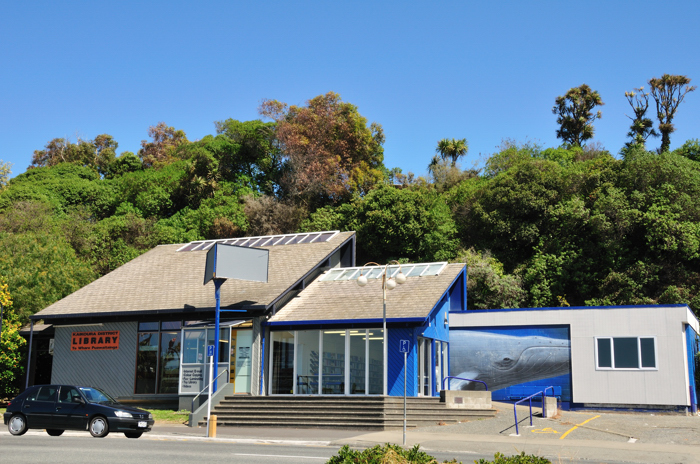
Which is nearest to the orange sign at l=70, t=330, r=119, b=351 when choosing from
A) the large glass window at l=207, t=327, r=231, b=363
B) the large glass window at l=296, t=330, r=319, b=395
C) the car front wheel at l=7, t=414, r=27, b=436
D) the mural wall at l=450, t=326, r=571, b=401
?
the large glass window at l=207, t=327, r=231, b=363

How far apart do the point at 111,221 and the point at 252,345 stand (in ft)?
104

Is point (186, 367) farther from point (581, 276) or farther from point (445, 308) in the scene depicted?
point (581, 276)

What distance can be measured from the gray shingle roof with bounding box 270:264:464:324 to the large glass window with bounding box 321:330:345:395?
32.9 inches

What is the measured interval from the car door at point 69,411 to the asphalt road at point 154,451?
1.19 feet

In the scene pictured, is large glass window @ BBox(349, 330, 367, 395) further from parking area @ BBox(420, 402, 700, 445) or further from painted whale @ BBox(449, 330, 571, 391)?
painted whale @ BBox(449, 330, 571, 391)

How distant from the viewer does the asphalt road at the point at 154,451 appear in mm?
11906

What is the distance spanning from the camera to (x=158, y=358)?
25844 millimetres

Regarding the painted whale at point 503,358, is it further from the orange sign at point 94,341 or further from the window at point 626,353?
the orange sign at point 94,341

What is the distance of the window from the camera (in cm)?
2442

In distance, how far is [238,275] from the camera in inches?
967

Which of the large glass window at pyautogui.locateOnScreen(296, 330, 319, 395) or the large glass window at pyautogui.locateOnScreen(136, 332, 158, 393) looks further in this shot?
the large glass window at pyautogui.locateOnScreen(136, 332, 158, 393)

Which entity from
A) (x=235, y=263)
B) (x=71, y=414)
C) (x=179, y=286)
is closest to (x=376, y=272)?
(x=235, y=263)

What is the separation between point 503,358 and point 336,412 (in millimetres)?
9051

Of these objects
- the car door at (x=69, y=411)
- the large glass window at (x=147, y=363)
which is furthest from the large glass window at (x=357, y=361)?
the car door at (x=69, y=411)
